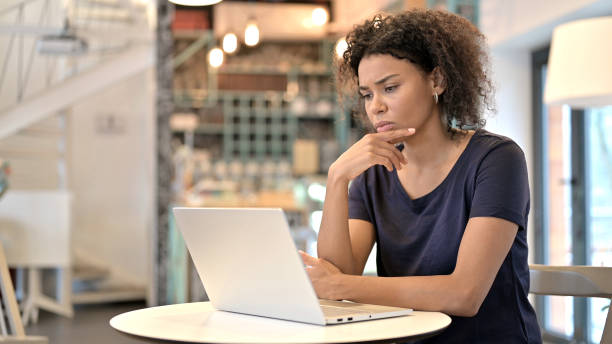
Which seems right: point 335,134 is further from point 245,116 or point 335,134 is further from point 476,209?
point 476,209

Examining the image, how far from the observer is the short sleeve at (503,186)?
62.8 inches

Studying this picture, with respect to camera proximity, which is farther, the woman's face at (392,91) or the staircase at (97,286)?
the staircase at (97,286)

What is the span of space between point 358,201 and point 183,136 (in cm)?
862

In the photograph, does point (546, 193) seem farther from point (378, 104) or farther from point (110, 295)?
point (110, 295)

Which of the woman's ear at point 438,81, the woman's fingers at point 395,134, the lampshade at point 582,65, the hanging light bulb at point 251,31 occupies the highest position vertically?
the hanging light bulb at point 251,31

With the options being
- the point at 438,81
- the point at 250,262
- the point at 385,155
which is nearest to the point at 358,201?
the point at 385,155

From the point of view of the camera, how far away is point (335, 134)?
10938 mm

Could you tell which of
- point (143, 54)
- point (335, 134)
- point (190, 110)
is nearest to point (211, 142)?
point (190, 110)

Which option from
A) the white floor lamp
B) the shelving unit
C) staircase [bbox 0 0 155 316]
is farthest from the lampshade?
the shelving unit

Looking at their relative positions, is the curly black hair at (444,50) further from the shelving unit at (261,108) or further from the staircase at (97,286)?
the shelving unit at (261,108)

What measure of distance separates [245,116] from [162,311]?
8.95m

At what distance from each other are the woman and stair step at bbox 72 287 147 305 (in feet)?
19.9

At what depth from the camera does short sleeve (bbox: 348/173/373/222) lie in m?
1.93

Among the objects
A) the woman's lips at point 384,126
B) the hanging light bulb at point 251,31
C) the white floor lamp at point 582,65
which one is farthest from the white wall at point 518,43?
the woman's lips at point 384,126
